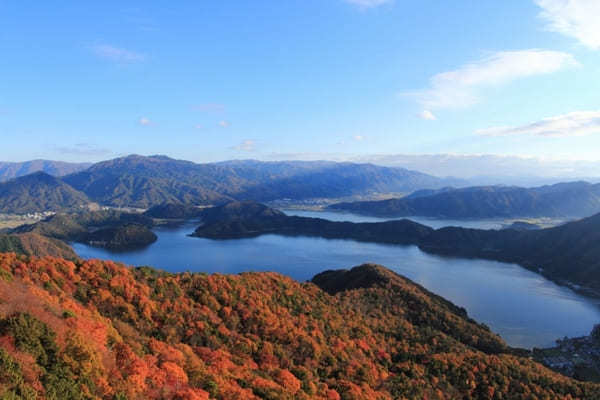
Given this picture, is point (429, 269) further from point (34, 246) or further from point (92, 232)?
point (92, 232)

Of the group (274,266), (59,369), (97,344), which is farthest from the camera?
(274,266)

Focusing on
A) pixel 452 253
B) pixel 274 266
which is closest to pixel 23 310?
pixel 274 266

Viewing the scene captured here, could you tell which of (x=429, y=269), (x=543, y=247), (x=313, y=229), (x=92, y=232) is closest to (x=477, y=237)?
(x=543, y=247)

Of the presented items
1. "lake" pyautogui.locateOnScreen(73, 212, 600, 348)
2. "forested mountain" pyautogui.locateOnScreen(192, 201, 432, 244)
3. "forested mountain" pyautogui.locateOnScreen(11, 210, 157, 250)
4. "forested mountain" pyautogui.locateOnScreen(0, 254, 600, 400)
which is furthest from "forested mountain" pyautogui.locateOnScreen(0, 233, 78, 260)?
"forested mountain" pyautogui.locateOnScreen(0, 254, 600, 400)

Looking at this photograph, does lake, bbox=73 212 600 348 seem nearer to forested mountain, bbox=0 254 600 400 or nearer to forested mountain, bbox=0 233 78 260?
forested mountain, bbox=0 233 78 260

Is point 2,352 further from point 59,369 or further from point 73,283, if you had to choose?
point 73,283

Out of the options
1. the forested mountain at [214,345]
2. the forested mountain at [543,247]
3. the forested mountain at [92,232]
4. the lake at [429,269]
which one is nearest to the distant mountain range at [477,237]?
the forested mountain at [543,247]
